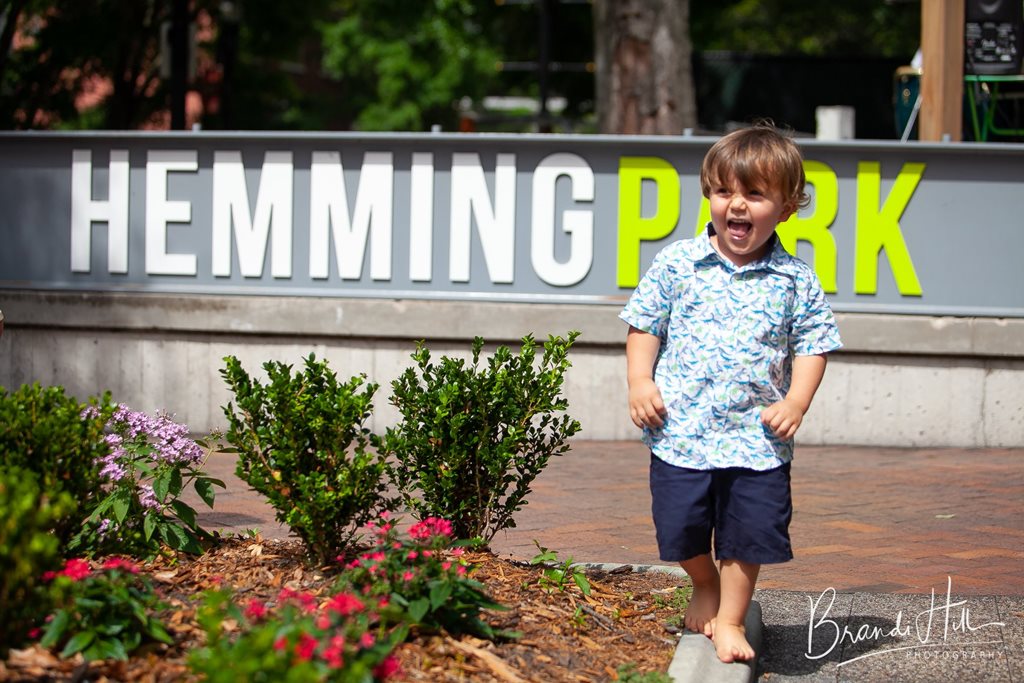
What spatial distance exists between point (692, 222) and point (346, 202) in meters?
2.19

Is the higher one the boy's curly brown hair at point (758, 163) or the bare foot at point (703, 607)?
the boy's curly brown hair at point (758, 163)

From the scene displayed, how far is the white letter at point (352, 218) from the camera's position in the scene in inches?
340

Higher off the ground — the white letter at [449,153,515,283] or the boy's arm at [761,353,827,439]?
the white letter at [449,153,515,283]

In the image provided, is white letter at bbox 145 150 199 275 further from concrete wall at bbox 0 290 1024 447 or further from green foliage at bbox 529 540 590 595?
green foliage at bbox 529 540 590 595

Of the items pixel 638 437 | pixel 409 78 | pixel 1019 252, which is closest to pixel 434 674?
pixel 638 437

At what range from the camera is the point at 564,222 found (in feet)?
27.9

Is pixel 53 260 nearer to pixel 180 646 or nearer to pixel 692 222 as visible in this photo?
pixel 692 222

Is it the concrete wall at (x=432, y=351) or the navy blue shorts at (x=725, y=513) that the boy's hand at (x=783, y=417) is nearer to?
the navy blue shorts at (x=725, y=513)

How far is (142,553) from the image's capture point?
421 centimetres

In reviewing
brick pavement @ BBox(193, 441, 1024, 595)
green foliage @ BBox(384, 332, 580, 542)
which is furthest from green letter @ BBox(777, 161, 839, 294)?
green foliage @ BBox(384, 332, 580, 542)

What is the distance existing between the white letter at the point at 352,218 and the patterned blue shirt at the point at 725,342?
474 cm

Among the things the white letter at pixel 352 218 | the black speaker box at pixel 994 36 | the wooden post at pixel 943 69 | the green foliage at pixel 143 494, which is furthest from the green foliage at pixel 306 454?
the black speaker box at pixel 994 36

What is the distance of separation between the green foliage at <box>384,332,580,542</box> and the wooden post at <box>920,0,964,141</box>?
19.3ft

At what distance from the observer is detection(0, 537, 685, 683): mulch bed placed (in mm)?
3205
